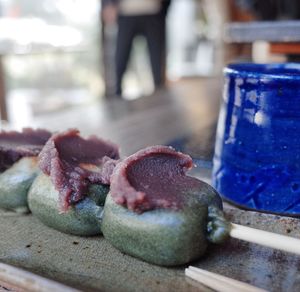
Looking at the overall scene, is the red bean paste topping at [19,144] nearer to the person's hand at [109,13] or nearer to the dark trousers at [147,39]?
the dark trousers at [147,39]

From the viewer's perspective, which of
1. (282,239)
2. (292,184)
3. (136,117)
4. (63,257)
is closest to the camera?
(282,239)

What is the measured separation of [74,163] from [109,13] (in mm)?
3459

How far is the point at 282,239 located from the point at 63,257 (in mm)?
385

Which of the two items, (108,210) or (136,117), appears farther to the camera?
(136,117)

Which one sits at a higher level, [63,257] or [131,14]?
[131,14]

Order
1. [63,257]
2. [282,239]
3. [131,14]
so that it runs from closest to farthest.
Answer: [282,239] < [63,257] < [131,14]

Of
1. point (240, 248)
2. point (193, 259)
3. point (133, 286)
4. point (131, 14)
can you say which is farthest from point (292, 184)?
point (131, 14)

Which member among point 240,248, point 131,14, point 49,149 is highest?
point 131,14

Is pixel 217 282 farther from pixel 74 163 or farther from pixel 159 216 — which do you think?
pixel 74 163

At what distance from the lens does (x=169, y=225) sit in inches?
26.3

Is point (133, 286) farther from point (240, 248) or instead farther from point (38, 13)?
point (38, 13)

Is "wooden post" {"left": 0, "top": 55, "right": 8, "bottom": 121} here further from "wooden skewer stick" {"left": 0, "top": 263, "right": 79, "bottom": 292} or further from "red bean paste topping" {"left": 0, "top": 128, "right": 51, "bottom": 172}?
"wooden skewer stick" {"left": 0, "top": 263, "right": 79, "bottom": 292}

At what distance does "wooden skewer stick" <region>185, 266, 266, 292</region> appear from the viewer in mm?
622

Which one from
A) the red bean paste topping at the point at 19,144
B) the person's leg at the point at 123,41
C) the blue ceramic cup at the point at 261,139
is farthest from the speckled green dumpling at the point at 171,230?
the person's leg at the point at 123,41
